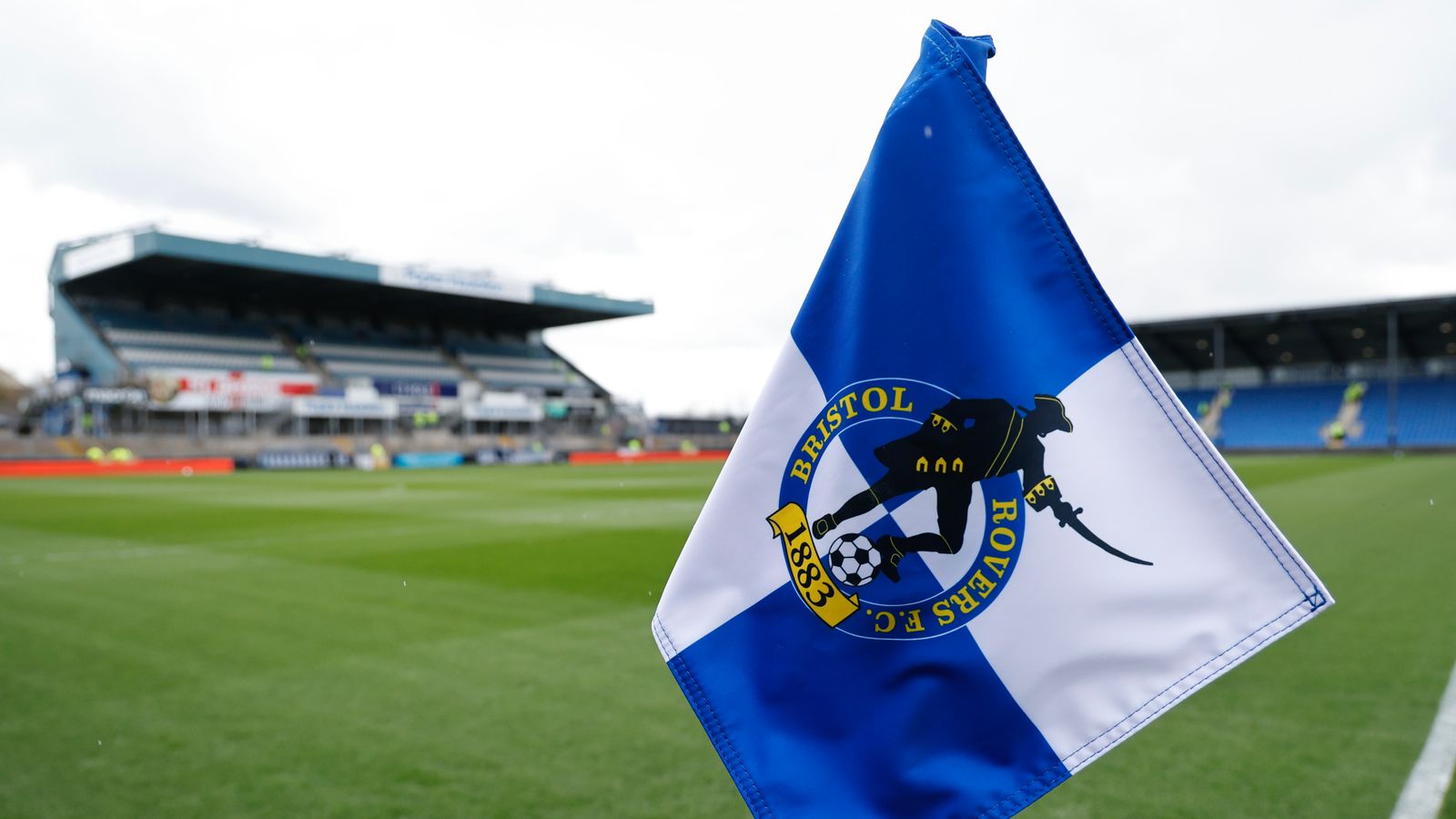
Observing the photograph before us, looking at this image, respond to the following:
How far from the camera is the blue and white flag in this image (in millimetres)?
Result: 1246

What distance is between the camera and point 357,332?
53469 millimetres

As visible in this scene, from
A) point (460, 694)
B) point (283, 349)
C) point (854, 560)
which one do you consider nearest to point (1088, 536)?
point (854, 560)

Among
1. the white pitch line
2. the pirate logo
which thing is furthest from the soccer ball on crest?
the white pitch line

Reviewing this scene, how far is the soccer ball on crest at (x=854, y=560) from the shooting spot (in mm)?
1358

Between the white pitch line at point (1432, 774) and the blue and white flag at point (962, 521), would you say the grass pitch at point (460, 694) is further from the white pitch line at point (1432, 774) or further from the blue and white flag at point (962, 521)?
the blue and white flag at point (962, 521)

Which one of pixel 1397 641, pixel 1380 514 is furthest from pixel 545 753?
pixel 1380 514

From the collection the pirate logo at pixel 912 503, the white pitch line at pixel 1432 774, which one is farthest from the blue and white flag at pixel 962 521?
the white pitch line at pixel 1432 774

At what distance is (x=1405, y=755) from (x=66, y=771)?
544cm

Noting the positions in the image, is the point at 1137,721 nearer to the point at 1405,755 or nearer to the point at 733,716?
the point at 733,716

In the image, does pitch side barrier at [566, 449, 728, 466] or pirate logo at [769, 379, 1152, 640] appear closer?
pirate logo at [769, 379, 1152, 640]

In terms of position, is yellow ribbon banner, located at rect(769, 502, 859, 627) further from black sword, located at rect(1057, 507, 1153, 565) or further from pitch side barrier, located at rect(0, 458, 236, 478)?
pitch side barrier, located at rect(0, 458, 236, 478)

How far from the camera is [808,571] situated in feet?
4.57

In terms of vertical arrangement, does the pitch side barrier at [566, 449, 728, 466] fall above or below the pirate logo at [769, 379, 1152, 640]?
below

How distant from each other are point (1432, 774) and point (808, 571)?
11.3 ft
